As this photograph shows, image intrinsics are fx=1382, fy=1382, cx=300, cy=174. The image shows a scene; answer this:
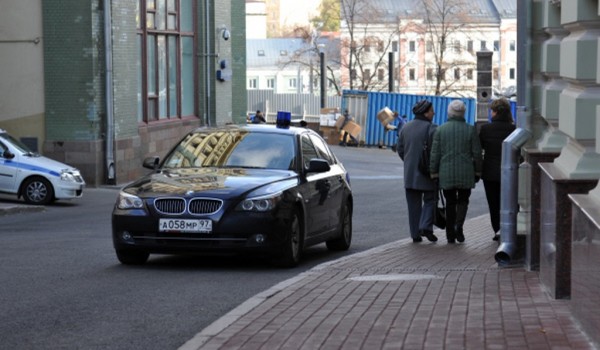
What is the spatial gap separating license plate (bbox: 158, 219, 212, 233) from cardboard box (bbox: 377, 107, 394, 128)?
1753 inches

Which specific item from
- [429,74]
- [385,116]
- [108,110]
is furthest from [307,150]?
[429,74]

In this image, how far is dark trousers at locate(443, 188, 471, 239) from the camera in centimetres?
1592

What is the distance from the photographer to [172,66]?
38844mm

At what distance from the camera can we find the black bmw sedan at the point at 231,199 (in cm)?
1327

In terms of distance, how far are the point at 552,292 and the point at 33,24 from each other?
23.9m

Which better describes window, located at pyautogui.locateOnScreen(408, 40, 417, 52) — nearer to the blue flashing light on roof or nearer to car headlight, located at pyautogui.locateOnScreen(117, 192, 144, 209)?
the blue flashing light on roof

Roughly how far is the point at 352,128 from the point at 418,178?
42.7m

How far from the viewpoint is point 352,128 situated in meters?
58.9

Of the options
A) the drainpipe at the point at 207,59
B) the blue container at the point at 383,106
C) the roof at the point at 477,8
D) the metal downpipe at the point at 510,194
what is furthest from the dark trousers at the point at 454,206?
→ the roof at the point at 477,8

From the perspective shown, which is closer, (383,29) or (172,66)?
(172,66)

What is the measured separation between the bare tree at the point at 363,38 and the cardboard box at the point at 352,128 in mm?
28722

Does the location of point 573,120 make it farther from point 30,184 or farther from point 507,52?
point 507,52

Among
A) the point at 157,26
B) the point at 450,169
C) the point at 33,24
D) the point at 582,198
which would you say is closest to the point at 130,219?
the point at 450,169

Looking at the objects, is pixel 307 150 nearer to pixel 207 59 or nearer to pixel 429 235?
pixel 429 235
